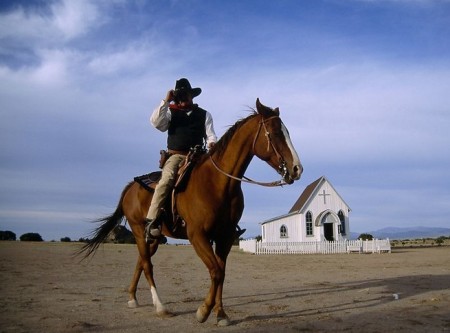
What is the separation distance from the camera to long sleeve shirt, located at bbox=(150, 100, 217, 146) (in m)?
6.71

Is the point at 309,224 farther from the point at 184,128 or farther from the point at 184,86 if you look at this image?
the point at 184,86

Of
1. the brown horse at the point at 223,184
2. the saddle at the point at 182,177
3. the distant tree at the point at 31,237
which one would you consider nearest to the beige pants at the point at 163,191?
the saddle at the point at 182,177

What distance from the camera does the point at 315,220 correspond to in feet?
125

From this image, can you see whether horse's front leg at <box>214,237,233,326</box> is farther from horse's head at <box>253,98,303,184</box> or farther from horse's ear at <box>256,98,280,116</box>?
horse's ear at <box>256,98,280,116</box>

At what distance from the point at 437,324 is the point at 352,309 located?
159 centimetres

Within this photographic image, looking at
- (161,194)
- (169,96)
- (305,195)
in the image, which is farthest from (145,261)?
(305,195)

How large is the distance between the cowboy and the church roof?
3197cm

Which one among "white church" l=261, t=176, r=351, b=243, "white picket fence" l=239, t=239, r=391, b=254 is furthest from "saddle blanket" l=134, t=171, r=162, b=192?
"white church" l=261, t=176, r=351, b=243

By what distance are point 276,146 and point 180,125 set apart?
2070 millimetres

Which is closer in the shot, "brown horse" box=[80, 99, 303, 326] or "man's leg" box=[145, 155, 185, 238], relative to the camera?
"brown horse" box=[80, 99, 303, 326]

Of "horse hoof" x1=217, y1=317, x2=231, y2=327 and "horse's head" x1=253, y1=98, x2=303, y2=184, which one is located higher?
"horse's head" x1=253, y1=98, x2=303, y2=184

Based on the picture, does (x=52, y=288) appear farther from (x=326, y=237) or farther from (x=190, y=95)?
(x=326, y=237)

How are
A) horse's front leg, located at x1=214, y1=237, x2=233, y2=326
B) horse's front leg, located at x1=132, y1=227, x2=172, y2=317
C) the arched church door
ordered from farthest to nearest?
the arched church door → horse's front leg, located at x1=132, y1=227, x2=172, y2=317 → horse's front leg, located at x1=214, y1=237, x2=233, y2=326

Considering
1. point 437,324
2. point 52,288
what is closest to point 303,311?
point 437,324
